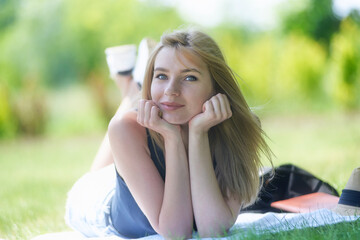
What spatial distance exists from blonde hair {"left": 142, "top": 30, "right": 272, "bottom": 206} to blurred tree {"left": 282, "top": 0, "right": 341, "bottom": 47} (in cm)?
1237

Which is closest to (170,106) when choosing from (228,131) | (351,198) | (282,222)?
(228,131)

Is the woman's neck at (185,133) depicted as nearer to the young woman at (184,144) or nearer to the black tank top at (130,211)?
the young woman at (184,144)

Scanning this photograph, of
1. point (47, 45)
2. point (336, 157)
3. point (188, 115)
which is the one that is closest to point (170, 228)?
point (188, 115)

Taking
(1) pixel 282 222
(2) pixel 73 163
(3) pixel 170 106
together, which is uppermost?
(3) pixel 170 106

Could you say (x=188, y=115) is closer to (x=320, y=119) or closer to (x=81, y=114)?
(x=320, y=119)

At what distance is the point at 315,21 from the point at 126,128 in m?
13.3

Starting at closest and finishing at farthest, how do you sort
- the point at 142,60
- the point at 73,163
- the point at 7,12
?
the point at 142,60
the point at 73,163
the point at 7,12

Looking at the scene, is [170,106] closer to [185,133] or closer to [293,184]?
[185,133]

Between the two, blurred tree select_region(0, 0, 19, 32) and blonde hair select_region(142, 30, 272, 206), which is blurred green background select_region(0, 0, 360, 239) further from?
blonde hair select_region(142, 30, 272, 206)

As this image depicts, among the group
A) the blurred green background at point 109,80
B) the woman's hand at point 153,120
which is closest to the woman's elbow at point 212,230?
the woman's hand at point 153,120

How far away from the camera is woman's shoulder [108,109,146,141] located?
97.8 inches

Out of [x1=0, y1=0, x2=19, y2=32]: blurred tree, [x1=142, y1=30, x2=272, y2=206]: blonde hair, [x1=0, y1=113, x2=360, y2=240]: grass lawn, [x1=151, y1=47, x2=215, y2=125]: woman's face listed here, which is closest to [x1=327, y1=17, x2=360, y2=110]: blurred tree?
[x1=0, y1=113, x2=360, y2=240]: grass lawn

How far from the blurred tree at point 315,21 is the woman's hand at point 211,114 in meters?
12.7

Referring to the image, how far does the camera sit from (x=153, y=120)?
2.37 m
